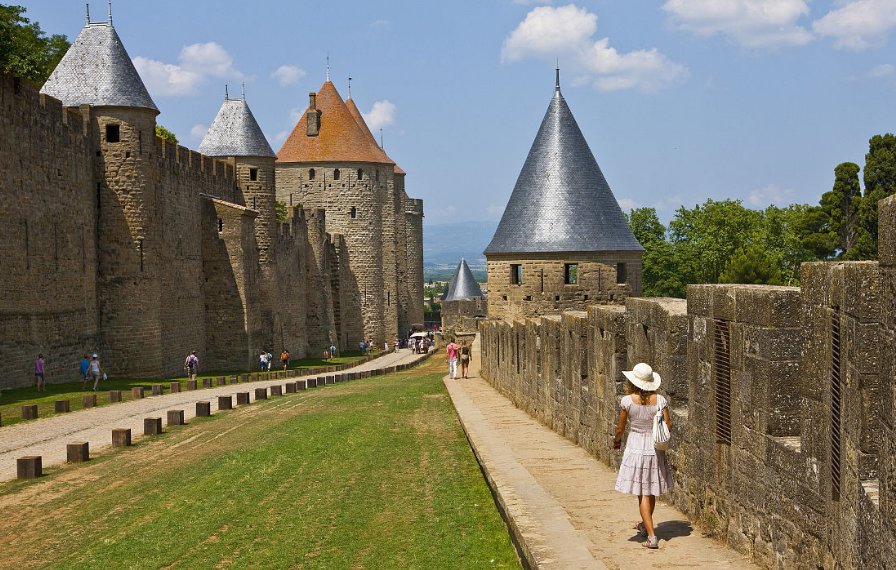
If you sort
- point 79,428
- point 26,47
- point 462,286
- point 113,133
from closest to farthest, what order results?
1. point 79,428
2. point 113,133
3. point 26,47
4. point 462,286

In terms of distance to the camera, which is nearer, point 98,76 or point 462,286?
point 98,76

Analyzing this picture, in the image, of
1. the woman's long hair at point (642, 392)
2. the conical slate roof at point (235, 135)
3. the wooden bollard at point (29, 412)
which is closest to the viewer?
the woman's long hair at point (642, 392)

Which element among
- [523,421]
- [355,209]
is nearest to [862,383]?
[523,421]

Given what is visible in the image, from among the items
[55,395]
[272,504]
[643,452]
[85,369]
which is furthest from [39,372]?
[643,452]

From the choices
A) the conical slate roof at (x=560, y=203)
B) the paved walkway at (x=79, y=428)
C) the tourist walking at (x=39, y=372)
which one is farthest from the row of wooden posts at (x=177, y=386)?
the conical slate roof at (x=560, y=203)

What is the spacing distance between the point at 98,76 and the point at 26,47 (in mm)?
11504

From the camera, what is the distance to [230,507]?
10.5 m

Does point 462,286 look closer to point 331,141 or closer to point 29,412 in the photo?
point 331,141

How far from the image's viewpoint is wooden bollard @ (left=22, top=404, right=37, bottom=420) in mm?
19244

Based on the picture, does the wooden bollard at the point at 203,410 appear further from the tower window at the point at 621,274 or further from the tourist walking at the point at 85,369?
the tower window at the point at 621,274

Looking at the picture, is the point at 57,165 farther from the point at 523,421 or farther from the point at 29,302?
the point at 523,421

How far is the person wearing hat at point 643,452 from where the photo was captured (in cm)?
704

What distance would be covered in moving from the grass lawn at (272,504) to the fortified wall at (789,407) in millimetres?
1879

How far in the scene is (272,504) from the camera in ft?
34.5
